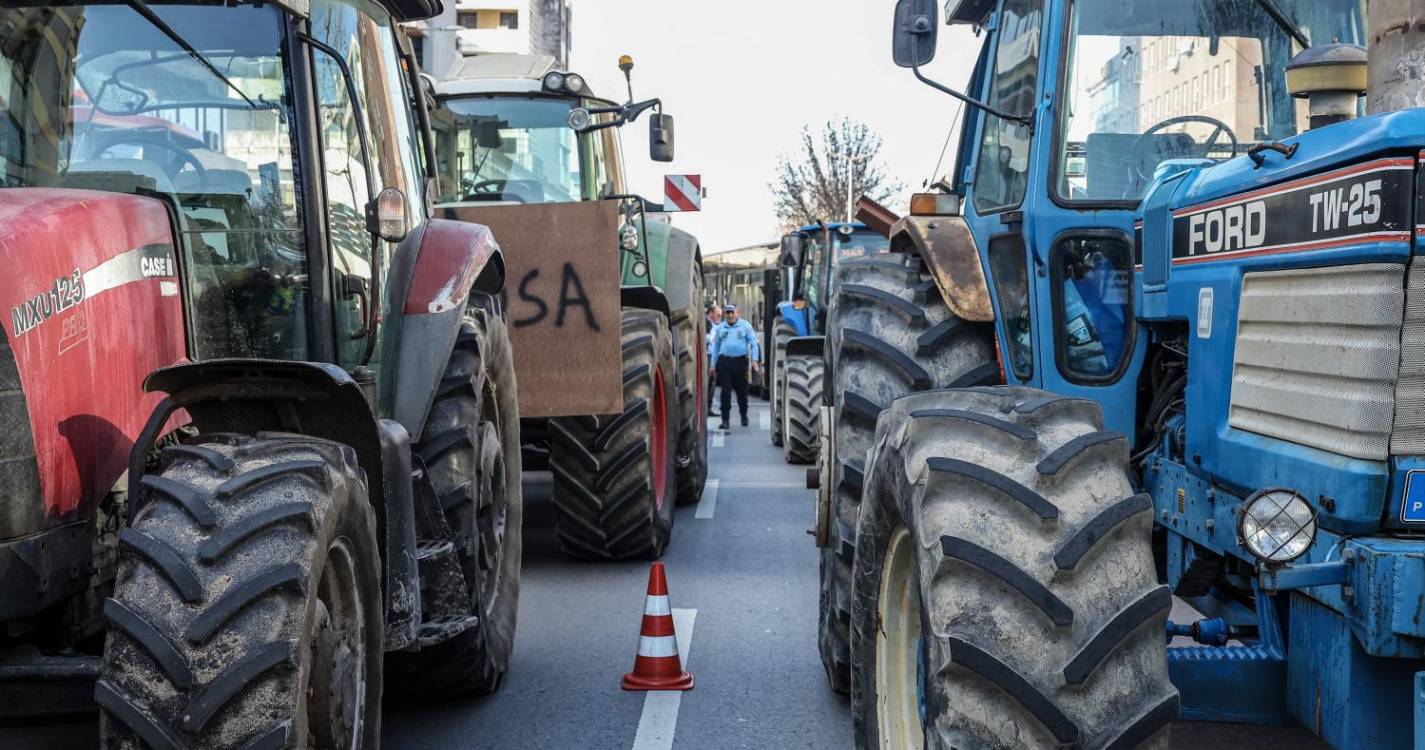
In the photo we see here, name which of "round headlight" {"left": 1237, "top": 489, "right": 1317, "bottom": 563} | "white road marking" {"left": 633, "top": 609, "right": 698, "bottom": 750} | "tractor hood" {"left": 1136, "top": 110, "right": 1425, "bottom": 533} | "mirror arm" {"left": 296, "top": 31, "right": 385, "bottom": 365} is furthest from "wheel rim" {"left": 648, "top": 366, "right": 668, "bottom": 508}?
"round headlight" {"left": 1237, "top": 489, "right": 1317, "bottom": 563}

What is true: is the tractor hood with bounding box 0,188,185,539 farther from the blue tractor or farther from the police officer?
the police officer

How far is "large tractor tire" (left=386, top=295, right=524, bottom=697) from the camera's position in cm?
539

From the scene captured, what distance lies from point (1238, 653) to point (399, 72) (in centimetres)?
367

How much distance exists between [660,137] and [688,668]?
4305 mm

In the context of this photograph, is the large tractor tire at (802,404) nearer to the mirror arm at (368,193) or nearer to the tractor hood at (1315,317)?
the mirror arm at (368,193)

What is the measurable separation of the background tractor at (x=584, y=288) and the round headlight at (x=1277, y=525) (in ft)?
16.6

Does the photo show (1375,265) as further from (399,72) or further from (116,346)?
(399,72)

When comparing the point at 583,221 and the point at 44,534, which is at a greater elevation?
the point at 583,221

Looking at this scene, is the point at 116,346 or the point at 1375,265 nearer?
the point at 1375,265

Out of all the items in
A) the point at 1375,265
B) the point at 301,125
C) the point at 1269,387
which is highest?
the point at 301,125

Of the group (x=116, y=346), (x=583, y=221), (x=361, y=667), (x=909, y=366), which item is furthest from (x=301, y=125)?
(x=583, y=221)

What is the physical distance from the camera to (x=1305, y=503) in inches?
129

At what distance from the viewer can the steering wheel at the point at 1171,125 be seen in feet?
16.0

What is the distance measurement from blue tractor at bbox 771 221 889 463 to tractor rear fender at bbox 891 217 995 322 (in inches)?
324
